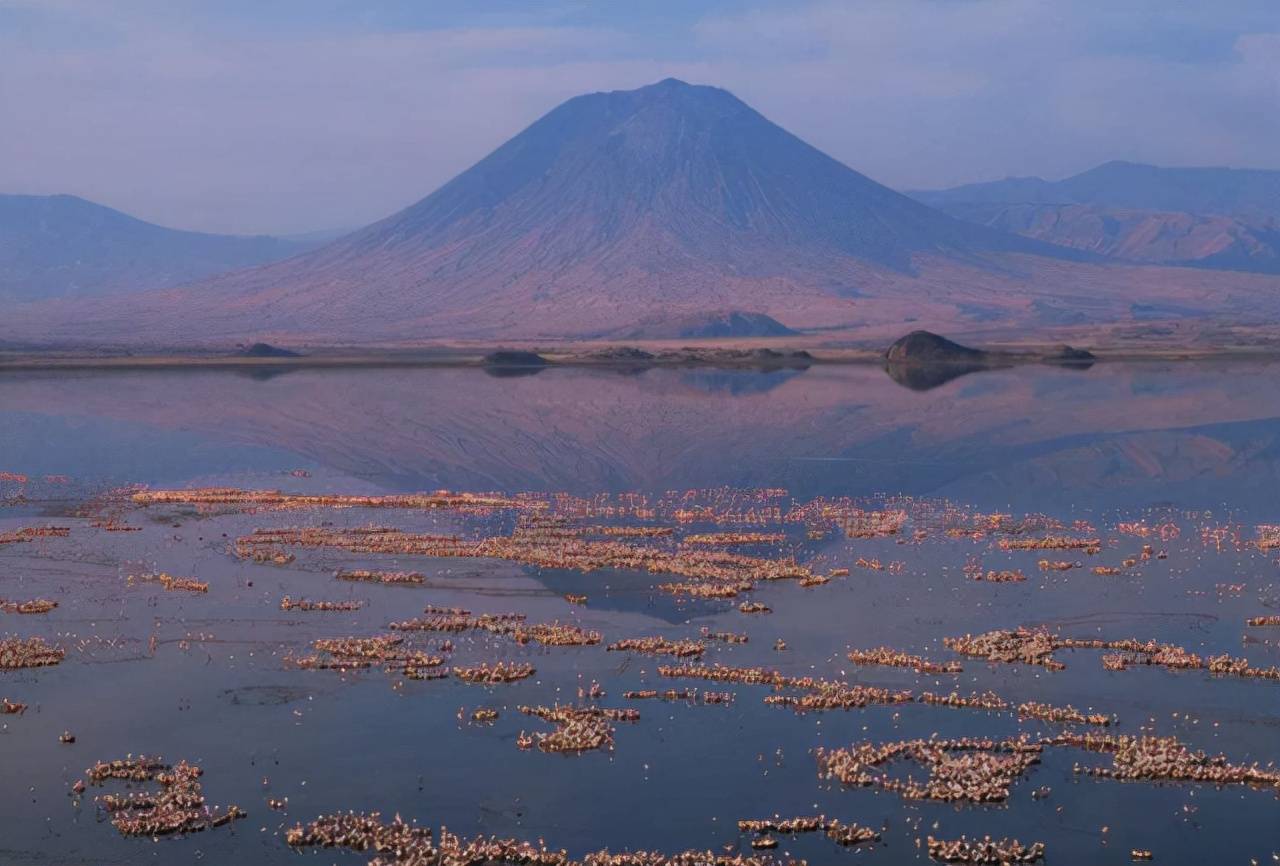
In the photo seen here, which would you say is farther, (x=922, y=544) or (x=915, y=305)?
(x=915, y=305)

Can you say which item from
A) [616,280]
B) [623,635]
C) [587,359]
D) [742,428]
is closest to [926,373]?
[587,359]

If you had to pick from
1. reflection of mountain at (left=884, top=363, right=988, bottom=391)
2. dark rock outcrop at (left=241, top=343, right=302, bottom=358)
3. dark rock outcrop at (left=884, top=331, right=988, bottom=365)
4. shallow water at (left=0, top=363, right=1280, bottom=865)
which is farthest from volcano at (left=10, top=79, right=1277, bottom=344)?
shallow water at (left=0, top=363, right=1280, bottom=865)

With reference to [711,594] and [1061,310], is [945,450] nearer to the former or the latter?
[711,594]

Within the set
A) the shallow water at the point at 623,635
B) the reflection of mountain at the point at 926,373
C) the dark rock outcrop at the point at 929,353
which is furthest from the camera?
the dark rock outcrop at the point at 929,353

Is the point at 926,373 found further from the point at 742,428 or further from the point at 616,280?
the point at 616,280

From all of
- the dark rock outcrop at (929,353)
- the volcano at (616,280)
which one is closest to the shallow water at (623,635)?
the dark rock outcrop at (929,353)

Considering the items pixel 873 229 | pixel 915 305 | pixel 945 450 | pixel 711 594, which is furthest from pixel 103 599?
pixel 873 229

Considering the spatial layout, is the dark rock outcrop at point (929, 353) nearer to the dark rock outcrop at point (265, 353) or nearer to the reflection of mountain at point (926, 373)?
the reflection of mountain at point (926, 373)

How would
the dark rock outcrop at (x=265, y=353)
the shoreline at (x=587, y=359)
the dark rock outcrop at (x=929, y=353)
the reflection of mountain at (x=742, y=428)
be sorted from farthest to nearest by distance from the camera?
the dark rock outcrop at (x=265, y=353) → the shoreline at (x=587, y=359) → the dark rock outcrop at (x=929, y=353) → the reflection of mountain at (x=742, y=428)
